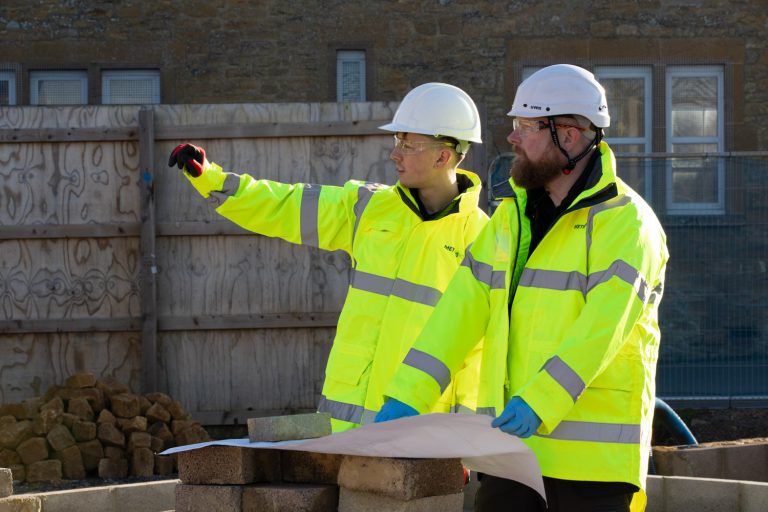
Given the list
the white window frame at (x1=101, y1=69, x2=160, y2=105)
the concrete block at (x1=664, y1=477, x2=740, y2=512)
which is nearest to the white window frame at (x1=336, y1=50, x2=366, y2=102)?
the white window frame at (x1=101, y1=69, x2=160, y2=105)

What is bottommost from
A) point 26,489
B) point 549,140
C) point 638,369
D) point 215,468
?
point 26,489

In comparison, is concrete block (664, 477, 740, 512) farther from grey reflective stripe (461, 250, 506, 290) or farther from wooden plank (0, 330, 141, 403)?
wooden plank (0, 330, 141, 403)

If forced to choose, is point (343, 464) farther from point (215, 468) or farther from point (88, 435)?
point (88, 435)

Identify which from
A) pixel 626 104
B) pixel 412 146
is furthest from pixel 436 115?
pixel 626 104

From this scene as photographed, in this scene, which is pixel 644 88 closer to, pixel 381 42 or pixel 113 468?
pixel 381 42

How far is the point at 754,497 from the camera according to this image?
6465mm

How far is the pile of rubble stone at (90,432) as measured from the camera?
814cm

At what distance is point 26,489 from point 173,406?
45.1 inches

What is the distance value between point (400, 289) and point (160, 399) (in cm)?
400

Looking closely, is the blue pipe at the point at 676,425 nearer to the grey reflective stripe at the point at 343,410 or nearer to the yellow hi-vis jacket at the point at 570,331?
the grey reflective stripe at the point at 343,410

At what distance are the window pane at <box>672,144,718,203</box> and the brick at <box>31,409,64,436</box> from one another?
5.22 m

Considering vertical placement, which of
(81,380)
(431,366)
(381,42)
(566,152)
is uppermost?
(381,42)

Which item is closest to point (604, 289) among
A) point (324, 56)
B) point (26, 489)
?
point (26, 489)

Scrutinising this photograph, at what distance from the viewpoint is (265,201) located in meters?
5.35
